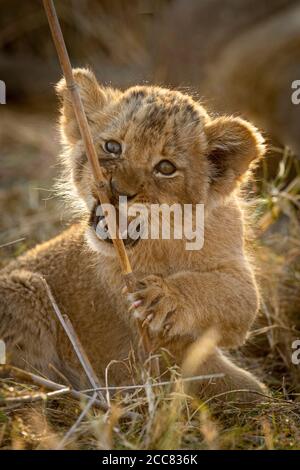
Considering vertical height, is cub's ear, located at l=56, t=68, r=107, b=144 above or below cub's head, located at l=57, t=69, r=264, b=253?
above

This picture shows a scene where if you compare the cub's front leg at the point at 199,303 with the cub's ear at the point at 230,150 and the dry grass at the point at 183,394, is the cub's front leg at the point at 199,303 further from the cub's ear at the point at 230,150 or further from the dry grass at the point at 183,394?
the cub's ear at the point at 230,150

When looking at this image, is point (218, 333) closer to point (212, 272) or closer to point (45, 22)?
point (212, 272)

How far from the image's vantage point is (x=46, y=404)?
4551 millimetres

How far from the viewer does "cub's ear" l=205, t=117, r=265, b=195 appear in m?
4.64

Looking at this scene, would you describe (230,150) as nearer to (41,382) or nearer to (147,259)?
(147,259)

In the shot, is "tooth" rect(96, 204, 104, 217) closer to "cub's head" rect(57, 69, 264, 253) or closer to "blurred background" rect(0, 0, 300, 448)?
"cub's head" rect(57, 69, 264, 253)

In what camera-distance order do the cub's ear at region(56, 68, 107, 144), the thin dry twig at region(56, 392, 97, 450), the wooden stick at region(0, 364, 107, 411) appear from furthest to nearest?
1. the cub's ear at region(56, 68, 107, 144)
2. the wooden stick at region(0, 364, 107, 411)
3. the thin dry twig at region(56, 392, 97, 450)

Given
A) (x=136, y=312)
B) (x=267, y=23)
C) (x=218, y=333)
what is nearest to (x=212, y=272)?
(x=218, y=333)

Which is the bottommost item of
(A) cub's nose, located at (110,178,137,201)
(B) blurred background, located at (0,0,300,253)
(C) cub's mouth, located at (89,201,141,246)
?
(C) cub's mouth, located at (89,201,141,246)

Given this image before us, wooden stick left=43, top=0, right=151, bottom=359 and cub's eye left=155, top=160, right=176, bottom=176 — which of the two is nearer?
wooden stick left=43, top=0, right=151, bottom=359

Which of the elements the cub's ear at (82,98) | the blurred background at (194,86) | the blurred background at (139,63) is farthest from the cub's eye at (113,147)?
the blurred background at (139,63)

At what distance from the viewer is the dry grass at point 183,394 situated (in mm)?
3836

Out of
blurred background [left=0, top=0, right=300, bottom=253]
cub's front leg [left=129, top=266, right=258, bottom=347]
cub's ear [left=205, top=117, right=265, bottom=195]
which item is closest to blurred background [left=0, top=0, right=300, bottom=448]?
blurred background [left=0, top=0, right=300, bottom=253]

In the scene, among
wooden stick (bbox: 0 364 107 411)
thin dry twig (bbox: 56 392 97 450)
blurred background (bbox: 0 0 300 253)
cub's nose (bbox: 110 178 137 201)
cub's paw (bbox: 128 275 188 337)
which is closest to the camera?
thin dry twig (bbox: 56 392 97 450)
